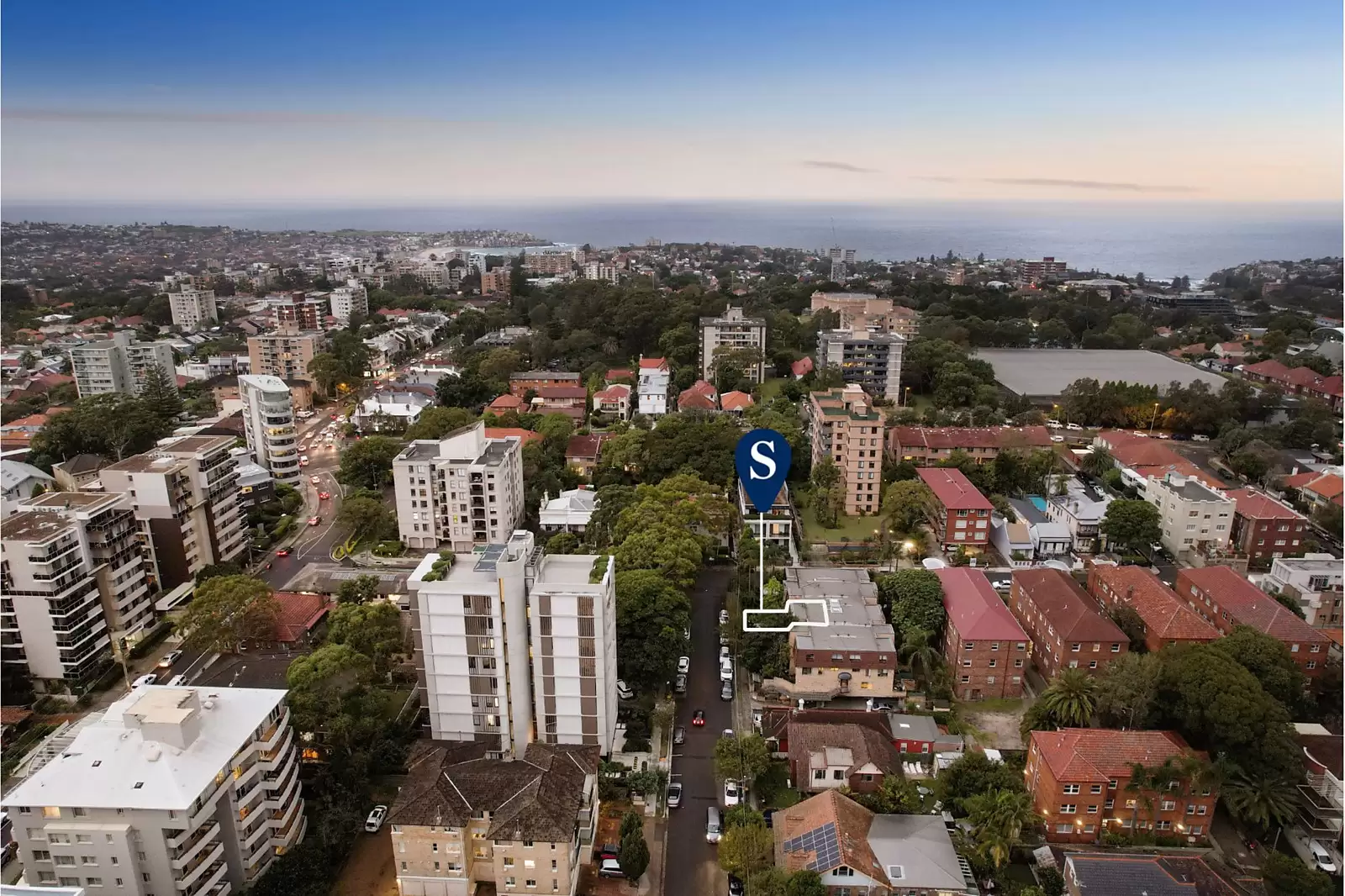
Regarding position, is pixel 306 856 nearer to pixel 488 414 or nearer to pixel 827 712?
pixel 827 712

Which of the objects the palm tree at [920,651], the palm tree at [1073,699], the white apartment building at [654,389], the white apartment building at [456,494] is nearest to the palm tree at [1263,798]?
the palm tree at [1073,699]

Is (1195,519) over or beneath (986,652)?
over

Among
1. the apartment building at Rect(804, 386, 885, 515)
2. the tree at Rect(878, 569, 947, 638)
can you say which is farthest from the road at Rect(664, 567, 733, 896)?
the apartment building at Rect(804, 386, 885, 515)

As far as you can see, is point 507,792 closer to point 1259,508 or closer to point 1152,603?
point 1152,603

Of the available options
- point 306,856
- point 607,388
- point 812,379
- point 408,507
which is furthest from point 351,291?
point 306,856

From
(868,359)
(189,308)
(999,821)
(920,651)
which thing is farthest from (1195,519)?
(189,308)

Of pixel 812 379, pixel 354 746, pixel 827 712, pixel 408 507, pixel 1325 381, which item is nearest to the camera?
pixel 354 746

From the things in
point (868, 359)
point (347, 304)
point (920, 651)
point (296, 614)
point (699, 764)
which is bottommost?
point (699, 764)
